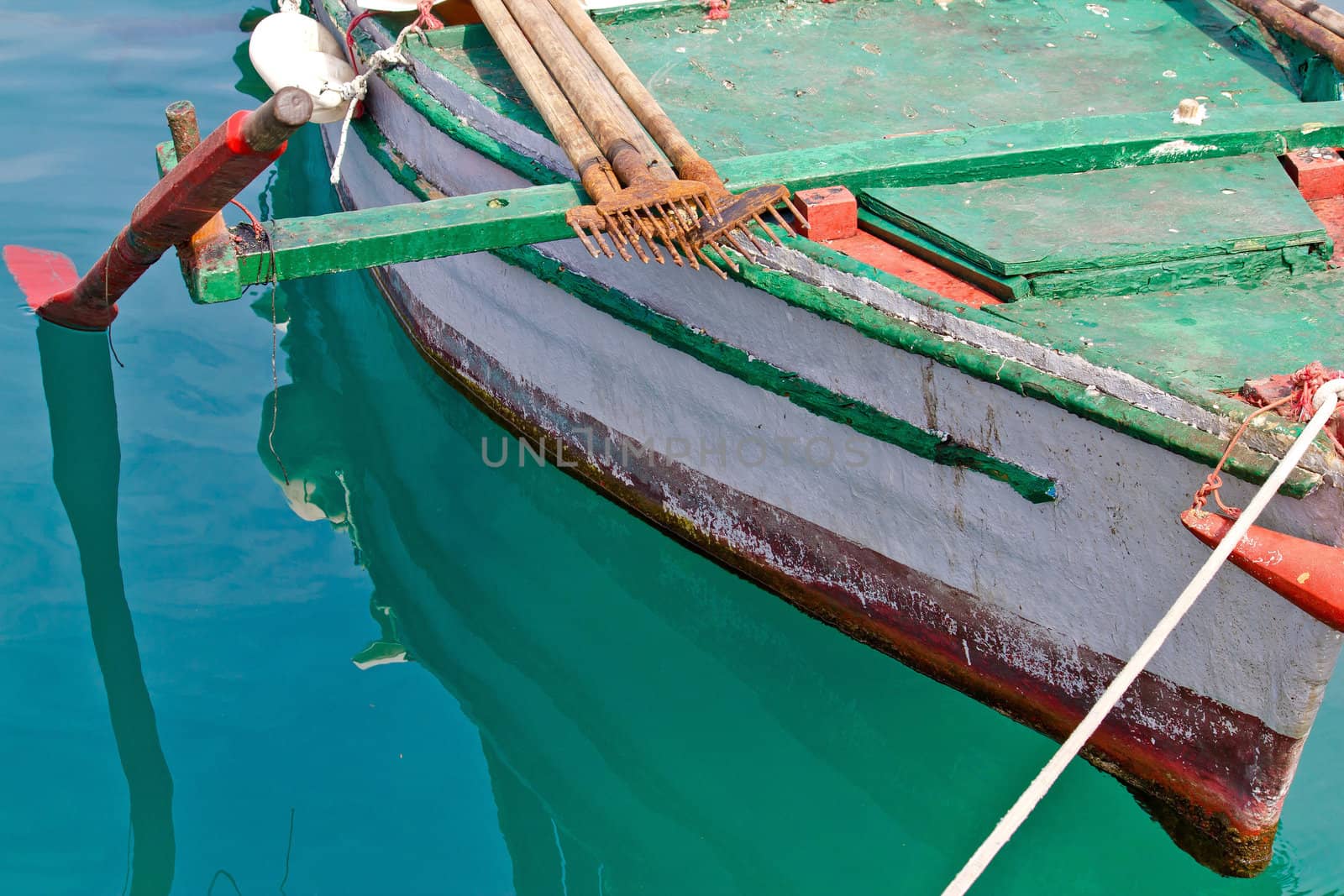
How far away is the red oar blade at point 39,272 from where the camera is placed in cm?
528

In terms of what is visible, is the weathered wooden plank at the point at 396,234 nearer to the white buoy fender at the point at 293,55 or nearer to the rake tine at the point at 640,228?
the rake tine at the point at 640,228

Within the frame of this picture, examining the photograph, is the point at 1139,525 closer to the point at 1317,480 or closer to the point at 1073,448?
the point at 1073,448

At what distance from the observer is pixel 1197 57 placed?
162 inches

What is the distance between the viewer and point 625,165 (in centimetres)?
314

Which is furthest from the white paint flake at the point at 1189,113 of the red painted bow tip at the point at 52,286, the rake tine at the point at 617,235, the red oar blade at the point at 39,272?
the red oar blade at the point at 39,272

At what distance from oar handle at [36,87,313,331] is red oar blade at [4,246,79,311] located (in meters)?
2.17

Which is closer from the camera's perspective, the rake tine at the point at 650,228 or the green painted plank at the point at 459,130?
the rake tine at the point at 650,228

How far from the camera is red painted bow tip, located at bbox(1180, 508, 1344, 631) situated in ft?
7.47

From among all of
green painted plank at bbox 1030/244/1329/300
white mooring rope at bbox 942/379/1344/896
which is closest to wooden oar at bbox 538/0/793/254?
green painted plank at bbox 1030/244/1329/300

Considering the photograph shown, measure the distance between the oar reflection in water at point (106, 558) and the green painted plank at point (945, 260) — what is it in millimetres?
2550

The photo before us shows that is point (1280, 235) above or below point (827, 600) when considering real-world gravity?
above

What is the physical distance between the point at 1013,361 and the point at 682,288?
1.11 m

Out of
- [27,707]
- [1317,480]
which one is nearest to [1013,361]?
[1317,480]

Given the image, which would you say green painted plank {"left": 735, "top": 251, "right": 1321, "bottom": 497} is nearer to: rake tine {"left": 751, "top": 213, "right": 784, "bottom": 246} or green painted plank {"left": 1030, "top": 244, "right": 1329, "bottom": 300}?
rake tine {"left": 751, "top": 213, "right": 784, "bottom": 246}
